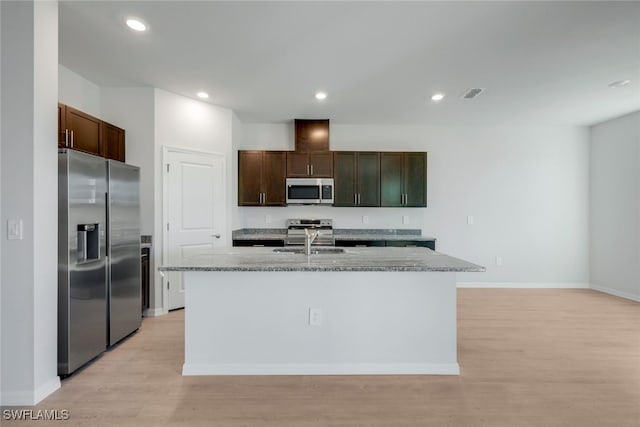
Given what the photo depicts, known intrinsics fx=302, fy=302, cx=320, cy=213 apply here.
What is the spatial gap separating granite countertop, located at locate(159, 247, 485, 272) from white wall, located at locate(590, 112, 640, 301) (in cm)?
389

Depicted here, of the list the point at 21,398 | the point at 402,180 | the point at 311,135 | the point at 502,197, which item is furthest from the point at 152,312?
the point at 502,197

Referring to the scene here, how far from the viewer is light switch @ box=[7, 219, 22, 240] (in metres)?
1.88

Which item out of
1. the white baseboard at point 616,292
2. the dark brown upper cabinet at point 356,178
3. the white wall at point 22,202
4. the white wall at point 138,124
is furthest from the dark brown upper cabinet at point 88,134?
the white baseboard at point 616,292

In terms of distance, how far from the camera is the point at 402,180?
463cm

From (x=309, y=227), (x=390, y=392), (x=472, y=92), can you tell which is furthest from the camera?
(x=309, y=227)

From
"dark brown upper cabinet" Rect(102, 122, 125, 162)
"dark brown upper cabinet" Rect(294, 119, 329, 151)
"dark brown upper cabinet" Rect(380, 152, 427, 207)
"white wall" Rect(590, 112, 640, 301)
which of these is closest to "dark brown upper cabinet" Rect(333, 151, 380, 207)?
"dark brown upper cabinet" Rect(380, 152, 427, 207)

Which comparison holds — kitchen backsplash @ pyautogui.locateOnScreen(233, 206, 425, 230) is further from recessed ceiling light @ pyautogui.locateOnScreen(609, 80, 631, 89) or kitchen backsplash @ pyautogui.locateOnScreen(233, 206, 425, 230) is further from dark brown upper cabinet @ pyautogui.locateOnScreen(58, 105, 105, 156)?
recessed ceiling light @ pyautogui.locateOnScreen(609, 80, 631, 89)

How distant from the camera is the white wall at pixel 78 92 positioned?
312 centimetres

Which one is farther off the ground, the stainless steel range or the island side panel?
the stainless steel range

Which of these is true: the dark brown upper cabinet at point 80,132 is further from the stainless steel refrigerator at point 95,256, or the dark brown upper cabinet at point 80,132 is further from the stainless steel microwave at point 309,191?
the stainless steel microwave at point 309,191

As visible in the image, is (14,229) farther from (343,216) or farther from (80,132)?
(343,216)

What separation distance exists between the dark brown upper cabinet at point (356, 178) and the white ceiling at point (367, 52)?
2.63ft

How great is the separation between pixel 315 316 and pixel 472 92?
124 inches

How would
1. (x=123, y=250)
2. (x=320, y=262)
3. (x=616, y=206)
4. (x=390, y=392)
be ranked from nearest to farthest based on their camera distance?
(x=390, y=392), (x=320, y=262), (x=123, y=250), (x=616, y=206)
